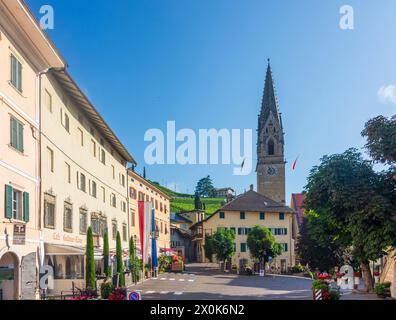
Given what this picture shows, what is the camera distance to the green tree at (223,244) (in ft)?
127

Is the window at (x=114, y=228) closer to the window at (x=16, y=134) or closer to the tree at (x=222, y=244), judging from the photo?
the window at (x=16, y=134)

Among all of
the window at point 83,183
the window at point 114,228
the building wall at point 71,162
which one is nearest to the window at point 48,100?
the building wall at point 71,162

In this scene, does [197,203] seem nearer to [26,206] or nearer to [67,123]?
[67,123]

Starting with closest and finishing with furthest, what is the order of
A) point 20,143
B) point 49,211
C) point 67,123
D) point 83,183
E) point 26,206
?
point 20,143
point 26,206
point 49,211
point 67,123
point 83,183

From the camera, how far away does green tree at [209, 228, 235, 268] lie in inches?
1521

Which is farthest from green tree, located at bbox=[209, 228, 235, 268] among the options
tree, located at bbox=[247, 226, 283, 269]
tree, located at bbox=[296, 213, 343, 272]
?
tree, located at bbox=[296, 213, 343, 272]

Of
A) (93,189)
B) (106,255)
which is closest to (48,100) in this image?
(93,189)

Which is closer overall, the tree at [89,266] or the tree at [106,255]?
the tree at [89,266]

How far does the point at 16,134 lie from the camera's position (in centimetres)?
1270

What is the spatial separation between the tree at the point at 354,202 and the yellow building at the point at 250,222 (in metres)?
18.7

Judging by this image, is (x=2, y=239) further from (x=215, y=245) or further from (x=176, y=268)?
(x=215, y=245)

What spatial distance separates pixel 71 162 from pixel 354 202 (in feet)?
28.6

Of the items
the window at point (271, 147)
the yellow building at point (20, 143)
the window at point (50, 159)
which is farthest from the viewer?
the window at point (271, 147)
